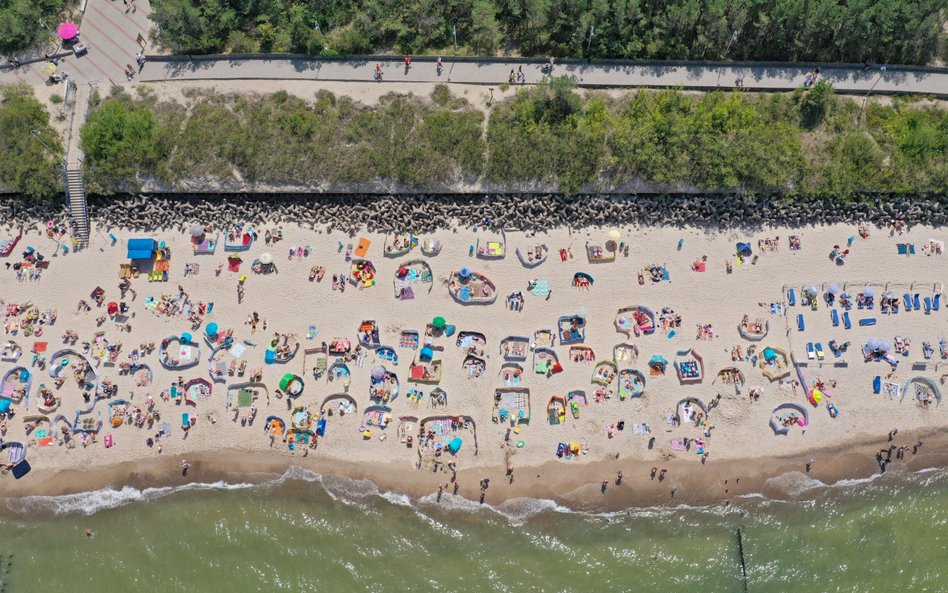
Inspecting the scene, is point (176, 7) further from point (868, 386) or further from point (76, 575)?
point (868, 386)

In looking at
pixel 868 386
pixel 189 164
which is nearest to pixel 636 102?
pixel 868 386

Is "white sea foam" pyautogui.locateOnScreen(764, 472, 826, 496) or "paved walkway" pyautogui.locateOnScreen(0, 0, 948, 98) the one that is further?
"paved walkway" pyautogui.locateOnScreen(0, 0, 948, 98)

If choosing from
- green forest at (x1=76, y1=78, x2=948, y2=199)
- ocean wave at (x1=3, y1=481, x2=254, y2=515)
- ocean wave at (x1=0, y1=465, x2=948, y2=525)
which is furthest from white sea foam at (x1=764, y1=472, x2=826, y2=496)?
ocean wave at (x1=3, y1=481, x2=254, y2=515)

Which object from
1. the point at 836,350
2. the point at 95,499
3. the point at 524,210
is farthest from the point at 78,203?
the point at 836,350

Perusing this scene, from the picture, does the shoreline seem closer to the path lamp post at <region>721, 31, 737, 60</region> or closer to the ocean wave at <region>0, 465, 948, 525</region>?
the ocean wave at <region>0, 465, 948, 525</region>

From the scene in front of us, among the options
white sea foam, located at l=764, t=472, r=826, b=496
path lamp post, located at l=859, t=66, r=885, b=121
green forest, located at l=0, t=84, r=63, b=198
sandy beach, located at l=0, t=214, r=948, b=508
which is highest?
path lamp post, located at l=859, t=66, r=885, b=121

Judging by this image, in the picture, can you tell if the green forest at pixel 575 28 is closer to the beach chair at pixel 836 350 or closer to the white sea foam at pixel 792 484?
the beach chair at pixel 836 350

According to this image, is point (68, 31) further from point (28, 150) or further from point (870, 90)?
point (870, 90)
